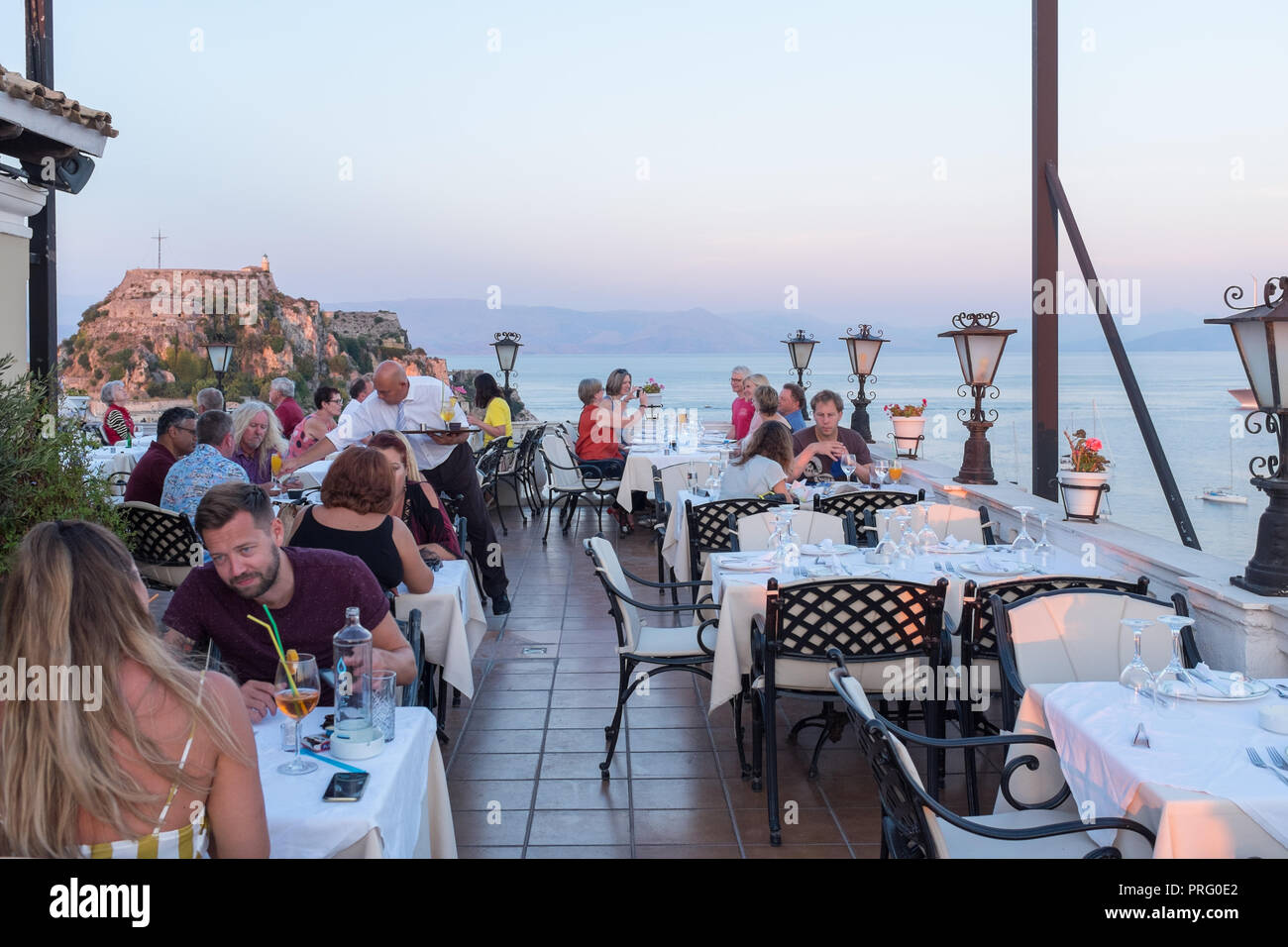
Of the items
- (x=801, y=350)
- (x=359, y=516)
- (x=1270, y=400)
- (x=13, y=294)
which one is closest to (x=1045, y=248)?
(x=1270, y=400)

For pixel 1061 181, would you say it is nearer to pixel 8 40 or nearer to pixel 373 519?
pixel 373 519

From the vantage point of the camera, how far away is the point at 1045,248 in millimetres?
6285

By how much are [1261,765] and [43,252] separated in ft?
29.1

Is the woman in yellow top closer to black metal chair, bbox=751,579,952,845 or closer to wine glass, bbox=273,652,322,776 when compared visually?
black metal chair, bbox=751,579,952,845

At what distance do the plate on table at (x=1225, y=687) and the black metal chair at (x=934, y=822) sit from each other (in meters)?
0.40

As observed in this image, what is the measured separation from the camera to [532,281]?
20.4 meters

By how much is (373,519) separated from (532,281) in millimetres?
17293

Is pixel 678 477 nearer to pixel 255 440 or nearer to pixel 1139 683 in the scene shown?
pixel 255 440

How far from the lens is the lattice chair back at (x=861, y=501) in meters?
5.70

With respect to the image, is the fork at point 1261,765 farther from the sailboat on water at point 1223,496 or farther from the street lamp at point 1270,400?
the sailboat on water at point 1223,496

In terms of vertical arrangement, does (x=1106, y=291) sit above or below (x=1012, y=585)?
above

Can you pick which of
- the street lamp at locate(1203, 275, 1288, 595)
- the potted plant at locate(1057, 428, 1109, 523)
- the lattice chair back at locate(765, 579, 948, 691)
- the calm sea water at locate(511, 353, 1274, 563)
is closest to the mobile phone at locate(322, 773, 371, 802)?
the lattice chair back at locate(765, 579, 948, 691)
